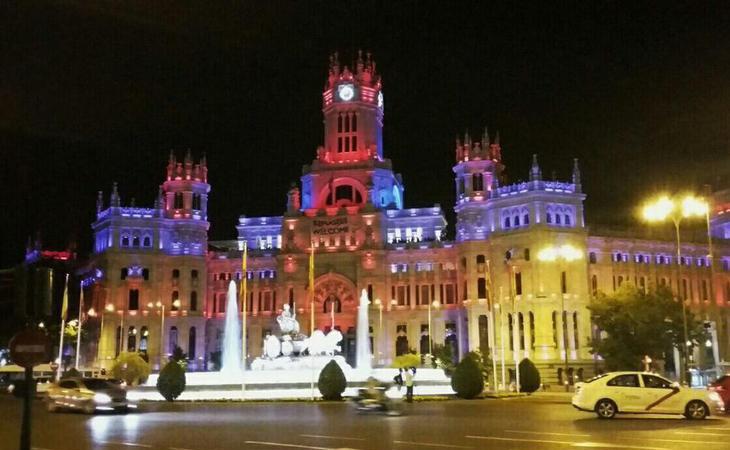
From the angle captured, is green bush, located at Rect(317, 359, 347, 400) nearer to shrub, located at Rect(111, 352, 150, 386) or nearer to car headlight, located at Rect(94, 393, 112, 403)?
car headlight, located at Rect(94, 393, 112, 403)

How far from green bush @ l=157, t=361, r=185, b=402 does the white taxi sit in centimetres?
2300

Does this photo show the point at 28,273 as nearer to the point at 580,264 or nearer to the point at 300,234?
the point at 580,264

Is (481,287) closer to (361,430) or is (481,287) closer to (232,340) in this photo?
(232,340)

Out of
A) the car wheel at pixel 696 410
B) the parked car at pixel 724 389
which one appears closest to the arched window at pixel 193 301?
the parked car at pixel 724 389

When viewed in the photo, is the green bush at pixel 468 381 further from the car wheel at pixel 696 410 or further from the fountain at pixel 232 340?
the fountain at pixel 232 340

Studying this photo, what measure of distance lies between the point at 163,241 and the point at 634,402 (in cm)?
7904

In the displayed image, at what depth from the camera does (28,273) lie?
11.9 metres

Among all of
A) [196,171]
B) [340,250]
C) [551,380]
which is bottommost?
[551,380]

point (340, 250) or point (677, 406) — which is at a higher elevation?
point (340, 250)

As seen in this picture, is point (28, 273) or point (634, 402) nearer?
point (28, 273)

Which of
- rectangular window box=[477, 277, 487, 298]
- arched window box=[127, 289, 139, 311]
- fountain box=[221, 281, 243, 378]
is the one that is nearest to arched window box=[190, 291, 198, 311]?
arched window box=[127, 289, 139, 311]

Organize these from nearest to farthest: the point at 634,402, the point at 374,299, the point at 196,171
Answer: the point at 634,402 → the point at 374,299 → the point at 196,171

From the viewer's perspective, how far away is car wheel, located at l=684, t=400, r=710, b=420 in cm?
2722

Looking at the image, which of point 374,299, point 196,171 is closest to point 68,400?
point 374,299
